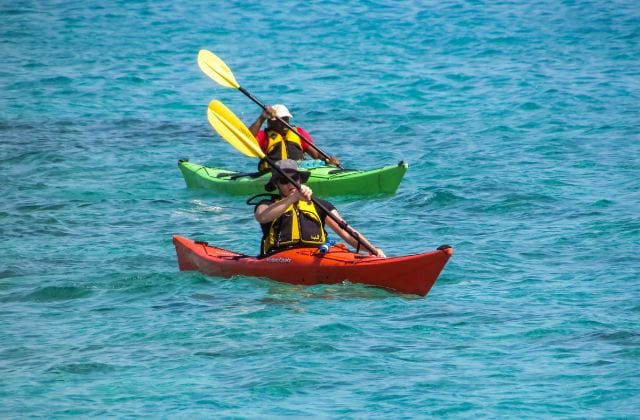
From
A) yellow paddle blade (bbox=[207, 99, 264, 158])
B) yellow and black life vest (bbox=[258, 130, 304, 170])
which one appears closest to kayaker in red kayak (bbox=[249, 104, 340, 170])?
yellow and black life vest (bbox=[258, 130, 304, 170])

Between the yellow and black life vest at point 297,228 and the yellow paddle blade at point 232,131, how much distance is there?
3.15 feet

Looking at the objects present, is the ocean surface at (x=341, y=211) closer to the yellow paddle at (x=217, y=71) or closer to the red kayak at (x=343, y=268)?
the red kayak at (x=343, y=268)

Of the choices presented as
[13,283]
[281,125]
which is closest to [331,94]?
[281,125]

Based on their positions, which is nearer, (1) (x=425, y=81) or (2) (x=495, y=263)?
(2) (x=495, y=263)

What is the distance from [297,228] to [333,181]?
410 centimetres

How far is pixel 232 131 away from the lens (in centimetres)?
1170

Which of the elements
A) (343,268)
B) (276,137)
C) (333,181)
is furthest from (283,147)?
(343,268)

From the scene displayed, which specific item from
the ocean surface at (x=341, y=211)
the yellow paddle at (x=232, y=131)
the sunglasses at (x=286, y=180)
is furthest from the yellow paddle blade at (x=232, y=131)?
the ocean surface at (x=341, y=211)

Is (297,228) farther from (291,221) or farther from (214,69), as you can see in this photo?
(214,69)

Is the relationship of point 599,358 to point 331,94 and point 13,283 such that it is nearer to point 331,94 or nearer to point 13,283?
point 13,283

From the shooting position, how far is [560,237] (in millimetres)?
13141

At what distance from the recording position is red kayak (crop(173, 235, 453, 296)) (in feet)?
33.6

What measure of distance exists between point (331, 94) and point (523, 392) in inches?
565

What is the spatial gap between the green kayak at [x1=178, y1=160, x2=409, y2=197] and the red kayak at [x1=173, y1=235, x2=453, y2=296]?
12.1 feet
